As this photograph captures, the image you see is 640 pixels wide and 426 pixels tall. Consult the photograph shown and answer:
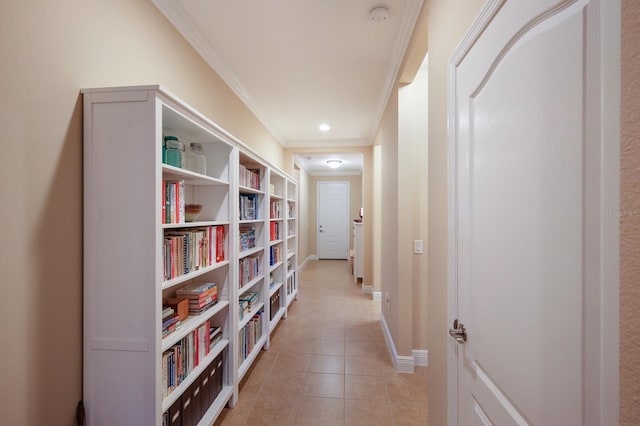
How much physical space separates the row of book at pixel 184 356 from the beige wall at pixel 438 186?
51.6 inches

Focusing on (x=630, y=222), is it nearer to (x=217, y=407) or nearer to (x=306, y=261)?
(x=217, y=407)

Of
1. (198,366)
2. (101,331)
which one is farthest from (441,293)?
(101,331)

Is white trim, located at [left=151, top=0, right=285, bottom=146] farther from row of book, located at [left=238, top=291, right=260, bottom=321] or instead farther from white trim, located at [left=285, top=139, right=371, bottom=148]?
row of book, located at [left=238, top=291, right=260, bottom=321]

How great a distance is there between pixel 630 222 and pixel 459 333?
0.72m

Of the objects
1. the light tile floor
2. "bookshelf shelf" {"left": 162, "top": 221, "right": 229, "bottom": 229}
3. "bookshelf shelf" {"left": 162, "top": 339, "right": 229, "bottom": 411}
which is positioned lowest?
the light tile floor

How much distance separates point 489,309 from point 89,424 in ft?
5.52

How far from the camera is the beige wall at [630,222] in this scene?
0.43 m

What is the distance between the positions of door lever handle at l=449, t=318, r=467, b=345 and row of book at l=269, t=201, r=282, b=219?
2344 mm

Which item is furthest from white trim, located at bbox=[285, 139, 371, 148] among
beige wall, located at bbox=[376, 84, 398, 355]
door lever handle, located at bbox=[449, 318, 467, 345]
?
door lever handle, located at bbox=[449, 318, 467, 345]

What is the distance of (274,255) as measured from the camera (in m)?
3.21

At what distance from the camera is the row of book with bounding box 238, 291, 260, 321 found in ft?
7.40

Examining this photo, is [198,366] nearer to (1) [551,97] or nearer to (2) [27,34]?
(2) [27,34]

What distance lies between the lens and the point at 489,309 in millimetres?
848

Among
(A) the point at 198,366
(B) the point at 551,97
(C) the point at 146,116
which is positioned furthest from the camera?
(A) the point at 198,366
